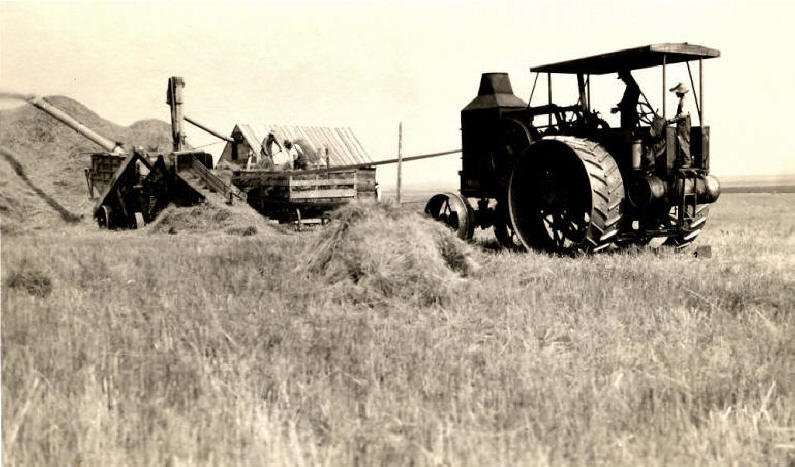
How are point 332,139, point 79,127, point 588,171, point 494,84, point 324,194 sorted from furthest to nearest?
1. point 332,139
2. point 79,127
3. point 324,194
4. point 494,84
5. point 588,171

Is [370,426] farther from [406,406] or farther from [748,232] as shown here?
[748,232]

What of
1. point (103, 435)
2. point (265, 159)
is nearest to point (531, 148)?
point (103, 435)

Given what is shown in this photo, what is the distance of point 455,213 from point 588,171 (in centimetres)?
299

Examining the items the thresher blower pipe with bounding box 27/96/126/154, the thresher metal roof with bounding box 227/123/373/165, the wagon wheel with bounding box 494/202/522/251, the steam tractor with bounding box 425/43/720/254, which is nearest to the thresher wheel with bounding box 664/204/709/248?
the steam tractor with bounding box 425/43/720/254

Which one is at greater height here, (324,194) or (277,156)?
(277,156)

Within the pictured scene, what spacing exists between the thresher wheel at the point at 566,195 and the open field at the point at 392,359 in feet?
3.89

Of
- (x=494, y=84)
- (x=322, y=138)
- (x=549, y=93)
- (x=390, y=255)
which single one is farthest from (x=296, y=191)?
(x=322, y=138)

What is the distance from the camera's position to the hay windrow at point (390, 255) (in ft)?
23.9

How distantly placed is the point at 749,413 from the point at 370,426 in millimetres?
2018

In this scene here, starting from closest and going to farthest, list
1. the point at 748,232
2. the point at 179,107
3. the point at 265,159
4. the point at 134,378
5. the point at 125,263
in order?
the point at 134,378 → the point at 125,263 → the point at 748,232 → the point at 179,107 → the point at 265,159

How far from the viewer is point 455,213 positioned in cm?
1225

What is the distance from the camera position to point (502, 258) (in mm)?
10008

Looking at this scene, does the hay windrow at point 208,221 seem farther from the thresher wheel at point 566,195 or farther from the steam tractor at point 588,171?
the thresher wheel at point 566,195

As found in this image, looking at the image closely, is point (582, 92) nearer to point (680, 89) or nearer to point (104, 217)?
point (680, 89)
